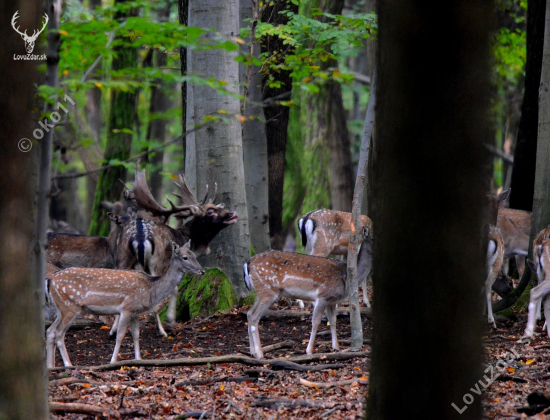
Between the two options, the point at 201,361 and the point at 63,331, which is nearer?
the point at 201,361

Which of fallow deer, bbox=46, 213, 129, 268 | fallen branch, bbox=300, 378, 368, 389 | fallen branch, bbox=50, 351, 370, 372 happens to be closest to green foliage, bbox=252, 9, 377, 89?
fallow deer, bbox=46, 213, 129, 268

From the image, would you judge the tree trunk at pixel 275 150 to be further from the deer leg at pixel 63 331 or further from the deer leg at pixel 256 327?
the deer leg at pixel 63 331

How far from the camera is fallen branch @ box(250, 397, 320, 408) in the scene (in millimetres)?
5031

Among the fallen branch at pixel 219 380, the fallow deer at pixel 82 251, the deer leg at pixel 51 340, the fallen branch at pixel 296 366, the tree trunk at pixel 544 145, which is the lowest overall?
the deer leg at pixel 51 340

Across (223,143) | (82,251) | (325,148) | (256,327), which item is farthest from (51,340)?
(325,148)

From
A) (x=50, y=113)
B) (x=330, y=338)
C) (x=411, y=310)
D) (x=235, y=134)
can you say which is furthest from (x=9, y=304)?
(x=235, y=134)

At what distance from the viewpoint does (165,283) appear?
804cm

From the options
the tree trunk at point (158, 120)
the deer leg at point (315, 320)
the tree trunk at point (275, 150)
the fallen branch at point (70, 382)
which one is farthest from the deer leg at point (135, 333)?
the tree trunk at point (158, 120)

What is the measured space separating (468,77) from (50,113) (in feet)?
7.99

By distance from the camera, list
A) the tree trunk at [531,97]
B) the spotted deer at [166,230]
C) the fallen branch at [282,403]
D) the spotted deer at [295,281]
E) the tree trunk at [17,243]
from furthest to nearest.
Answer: the tree trunk at [531,97] → the spotted deer at [166,230] → the spotted deer at [295,281] → the fallen branch at [282,403] → the tree trunk at [17,243]

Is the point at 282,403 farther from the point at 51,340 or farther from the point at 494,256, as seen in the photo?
the point at 494,256

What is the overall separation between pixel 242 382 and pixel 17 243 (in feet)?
8.95

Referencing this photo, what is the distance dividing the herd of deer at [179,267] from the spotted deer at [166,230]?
0.5 inches

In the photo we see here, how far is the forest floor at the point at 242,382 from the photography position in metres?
4.91
